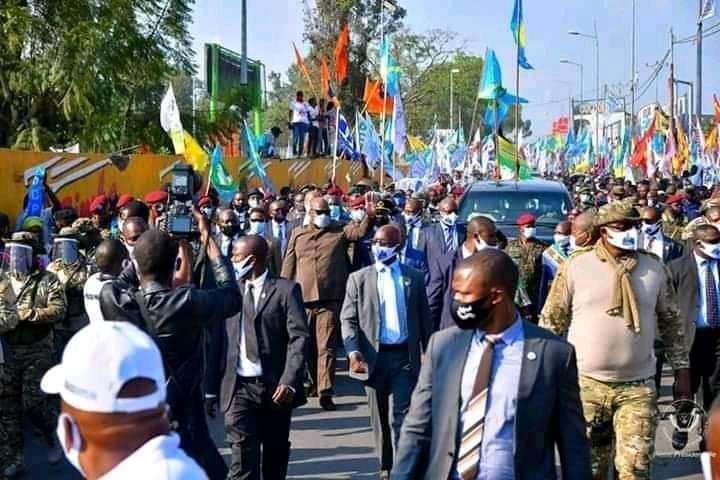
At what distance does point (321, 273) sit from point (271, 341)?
13.6 feet

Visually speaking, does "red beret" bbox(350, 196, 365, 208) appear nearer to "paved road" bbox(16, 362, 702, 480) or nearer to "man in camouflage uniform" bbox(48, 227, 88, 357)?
"paved road" bbox(16, 362, 702, 480)

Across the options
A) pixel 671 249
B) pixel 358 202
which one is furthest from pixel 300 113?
pixel 671 249

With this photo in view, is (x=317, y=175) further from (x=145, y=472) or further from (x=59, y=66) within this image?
(x=145, y=472)

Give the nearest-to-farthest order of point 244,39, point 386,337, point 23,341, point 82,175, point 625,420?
1. point 625,420
2. point 386,337
3. point 23,341
4. point 82,175
5. point 244,39

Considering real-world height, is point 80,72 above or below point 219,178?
above

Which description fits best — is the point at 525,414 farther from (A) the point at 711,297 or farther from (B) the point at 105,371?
(A) the point at 711,297

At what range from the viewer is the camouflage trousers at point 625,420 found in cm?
614

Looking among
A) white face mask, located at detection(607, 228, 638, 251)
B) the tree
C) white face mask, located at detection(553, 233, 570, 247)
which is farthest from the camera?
the tree

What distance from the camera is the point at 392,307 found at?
8000 millimetres

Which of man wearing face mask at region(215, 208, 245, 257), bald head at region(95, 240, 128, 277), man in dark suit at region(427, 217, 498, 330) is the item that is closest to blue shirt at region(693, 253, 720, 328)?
man in dark suit at region(427, 217, 498, 330)

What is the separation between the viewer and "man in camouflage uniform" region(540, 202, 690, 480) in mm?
6180

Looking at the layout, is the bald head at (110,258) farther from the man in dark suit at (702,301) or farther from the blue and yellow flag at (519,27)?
the blue and yellow flag at (519,27)

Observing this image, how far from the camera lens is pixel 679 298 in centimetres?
879

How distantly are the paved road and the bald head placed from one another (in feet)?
7.88
